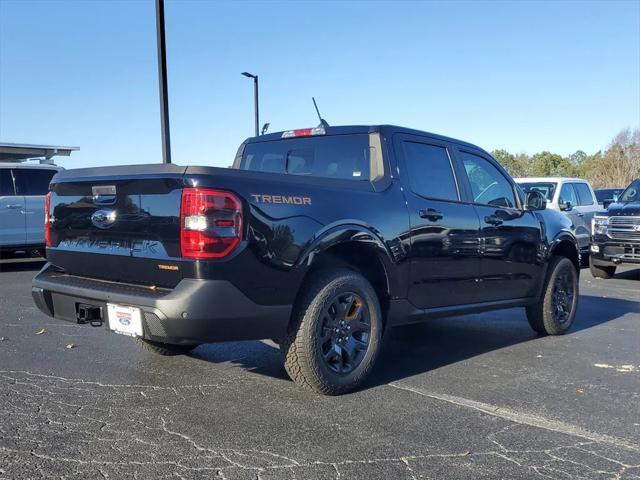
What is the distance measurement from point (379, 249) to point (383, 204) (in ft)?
1.12

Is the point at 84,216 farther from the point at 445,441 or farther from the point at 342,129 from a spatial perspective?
the point at 445,441

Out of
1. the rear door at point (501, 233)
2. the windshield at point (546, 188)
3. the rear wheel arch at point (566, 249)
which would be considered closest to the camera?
the rear door at point (501, 233)

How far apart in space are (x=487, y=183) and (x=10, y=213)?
9577 millimetres

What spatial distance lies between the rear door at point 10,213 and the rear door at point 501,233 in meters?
9.48

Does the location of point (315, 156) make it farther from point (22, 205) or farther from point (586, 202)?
point (586, 202)

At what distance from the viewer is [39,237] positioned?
12.5 meters

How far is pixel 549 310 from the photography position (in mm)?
6418

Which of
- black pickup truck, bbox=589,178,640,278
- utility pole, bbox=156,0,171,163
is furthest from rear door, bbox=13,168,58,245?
black pickup truck, bbox=589,178,640,278

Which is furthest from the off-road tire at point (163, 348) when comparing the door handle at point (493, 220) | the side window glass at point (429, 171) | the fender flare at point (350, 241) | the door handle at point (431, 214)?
the door handle at point (493, 220)

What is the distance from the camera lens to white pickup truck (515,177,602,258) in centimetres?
1322

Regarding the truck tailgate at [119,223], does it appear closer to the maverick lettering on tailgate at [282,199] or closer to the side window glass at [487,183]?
the maverick lettering on tailgate at [282,199]

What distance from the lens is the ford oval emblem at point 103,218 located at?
413cm

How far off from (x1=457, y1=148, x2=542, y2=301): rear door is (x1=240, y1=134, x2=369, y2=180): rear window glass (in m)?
1.14

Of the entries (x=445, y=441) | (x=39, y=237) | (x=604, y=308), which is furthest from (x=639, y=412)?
(x=39, y=237)
